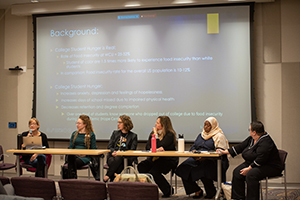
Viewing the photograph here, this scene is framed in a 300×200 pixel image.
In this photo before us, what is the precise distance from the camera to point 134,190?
9.02 feet

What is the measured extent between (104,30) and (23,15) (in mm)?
1755

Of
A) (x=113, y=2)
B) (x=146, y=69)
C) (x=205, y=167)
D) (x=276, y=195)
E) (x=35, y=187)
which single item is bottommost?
(x=276, y=195)

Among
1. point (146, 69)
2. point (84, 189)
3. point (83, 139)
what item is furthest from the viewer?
point (146, 69)

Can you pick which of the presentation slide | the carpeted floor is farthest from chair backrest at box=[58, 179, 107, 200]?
the presentation slide

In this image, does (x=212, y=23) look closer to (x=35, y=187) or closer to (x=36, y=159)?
(x=36, y=159)

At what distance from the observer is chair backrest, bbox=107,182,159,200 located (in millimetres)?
2723

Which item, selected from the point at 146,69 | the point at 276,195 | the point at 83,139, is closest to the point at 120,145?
the point at 83,139

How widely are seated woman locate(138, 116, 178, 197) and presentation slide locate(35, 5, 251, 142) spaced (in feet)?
2.15

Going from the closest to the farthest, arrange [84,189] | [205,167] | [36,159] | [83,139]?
[84,189] < [205,167] < [36,159] < [83,139]

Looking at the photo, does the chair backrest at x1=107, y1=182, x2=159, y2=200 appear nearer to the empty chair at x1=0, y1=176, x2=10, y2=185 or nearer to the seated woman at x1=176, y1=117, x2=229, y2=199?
the empty chair at x1=0, y1=176, x2=10, y2=185

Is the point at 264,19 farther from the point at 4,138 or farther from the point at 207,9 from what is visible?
the point at 4,138

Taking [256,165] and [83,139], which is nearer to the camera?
[256,165]

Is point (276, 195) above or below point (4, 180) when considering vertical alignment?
below

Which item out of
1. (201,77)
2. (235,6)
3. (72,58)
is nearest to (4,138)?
(72,58)
